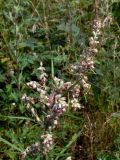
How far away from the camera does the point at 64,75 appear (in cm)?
308

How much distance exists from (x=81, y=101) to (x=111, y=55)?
0.37m

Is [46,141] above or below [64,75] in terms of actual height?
above

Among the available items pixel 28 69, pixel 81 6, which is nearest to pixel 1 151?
pixel 28 69

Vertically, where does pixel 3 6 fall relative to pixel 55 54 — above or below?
above

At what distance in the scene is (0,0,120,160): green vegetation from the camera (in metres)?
2.67

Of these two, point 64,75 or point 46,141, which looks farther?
point 64,75

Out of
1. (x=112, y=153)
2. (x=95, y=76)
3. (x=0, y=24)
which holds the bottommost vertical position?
(x=112, y=153)

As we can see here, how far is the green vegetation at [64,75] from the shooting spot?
2.67 metres

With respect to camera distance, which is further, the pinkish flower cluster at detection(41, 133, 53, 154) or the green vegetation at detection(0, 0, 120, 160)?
the green vegetation at detection(0, 0, 120, 160)

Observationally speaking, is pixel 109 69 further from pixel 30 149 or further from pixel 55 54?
pixel 30 149

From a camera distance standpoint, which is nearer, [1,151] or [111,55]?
[1,151]

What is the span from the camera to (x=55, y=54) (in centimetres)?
323

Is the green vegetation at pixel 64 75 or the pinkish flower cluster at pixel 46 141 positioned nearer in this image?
the pinkish flower cluster at pixel 46 141

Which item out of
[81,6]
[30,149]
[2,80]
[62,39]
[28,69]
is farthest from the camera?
[81,6]
